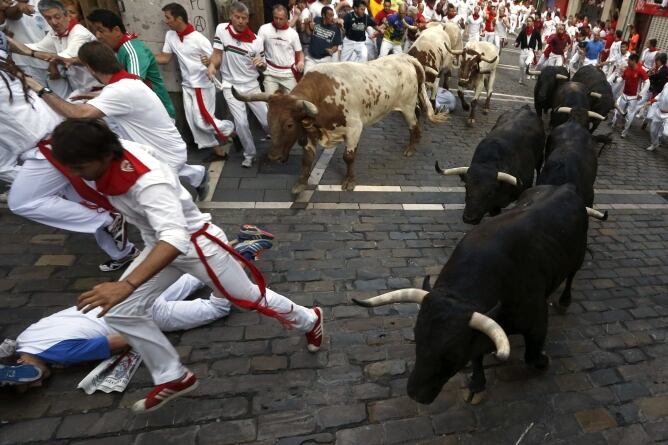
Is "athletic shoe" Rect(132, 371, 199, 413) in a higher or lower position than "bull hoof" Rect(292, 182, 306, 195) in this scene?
higher

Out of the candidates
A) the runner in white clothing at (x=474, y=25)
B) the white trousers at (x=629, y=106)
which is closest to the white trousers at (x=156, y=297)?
the white trousers at (x=629, y=106)

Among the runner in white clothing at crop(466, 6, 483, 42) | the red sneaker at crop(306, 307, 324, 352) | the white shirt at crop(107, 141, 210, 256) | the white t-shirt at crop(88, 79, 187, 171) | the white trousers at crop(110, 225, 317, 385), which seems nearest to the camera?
the white shirt at crop(107, 141, 210, 256)

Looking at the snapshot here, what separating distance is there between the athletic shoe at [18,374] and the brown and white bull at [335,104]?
376 cm

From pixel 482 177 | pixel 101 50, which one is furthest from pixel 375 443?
pixel 101 50

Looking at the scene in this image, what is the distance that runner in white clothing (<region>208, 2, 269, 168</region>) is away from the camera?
6.85 m

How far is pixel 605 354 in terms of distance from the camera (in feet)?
13.2

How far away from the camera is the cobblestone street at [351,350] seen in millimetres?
3143

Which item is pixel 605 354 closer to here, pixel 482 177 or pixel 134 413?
pixel 482 177

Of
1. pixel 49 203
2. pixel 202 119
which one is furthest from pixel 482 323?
pixel 202 119

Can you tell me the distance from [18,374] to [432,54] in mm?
10222

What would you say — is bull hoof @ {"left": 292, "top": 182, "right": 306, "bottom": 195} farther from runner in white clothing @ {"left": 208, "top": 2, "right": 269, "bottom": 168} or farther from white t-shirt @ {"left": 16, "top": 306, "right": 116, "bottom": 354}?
white t-shirt @ {"left": 16, "top": 306, "right": 116, "bottom": 354}

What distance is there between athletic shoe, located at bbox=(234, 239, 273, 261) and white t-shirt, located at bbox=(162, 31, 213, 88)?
3.84 m

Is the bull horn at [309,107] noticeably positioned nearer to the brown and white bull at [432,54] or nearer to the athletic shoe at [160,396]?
the athletic shoe at [160,396]

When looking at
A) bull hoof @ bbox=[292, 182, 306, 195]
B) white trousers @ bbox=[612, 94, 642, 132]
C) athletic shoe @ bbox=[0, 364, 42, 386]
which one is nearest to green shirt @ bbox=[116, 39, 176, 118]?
bull hoof @ bbox=[292, 182, 306, 195]
